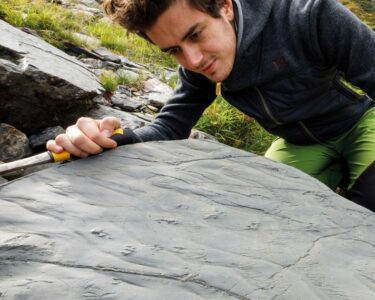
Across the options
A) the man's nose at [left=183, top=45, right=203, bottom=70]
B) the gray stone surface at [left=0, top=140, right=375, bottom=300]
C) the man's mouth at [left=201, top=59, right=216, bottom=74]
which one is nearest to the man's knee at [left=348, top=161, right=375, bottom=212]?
the gray stone surface at [left=0, top=140, right=375, bottom=300]

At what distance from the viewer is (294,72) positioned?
2766 millimetres

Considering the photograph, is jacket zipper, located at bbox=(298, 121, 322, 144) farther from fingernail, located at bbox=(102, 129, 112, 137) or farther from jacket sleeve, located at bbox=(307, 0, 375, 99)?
fingernail, located at bbox=(102, 129, 112, 137)

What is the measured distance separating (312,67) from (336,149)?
887 millimetres

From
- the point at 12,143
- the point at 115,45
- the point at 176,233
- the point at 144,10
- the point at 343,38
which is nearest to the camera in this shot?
the point at 176,233

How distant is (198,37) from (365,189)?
4.85ft

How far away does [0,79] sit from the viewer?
3395 millimetres

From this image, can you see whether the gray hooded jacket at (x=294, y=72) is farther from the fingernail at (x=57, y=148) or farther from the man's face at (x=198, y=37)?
the fingernail at (x=57, y=148)

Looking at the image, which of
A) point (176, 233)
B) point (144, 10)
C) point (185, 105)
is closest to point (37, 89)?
point (185, 105)

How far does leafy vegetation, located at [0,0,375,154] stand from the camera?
4938 millimetres

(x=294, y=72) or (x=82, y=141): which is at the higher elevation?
(x=294, y=72)

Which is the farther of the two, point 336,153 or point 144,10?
point 336,153

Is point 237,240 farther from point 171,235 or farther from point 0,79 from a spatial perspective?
point 0,79

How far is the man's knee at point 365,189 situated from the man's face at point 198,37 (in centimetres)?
117

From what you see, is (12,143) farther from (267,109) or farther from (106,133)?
(267,109)
